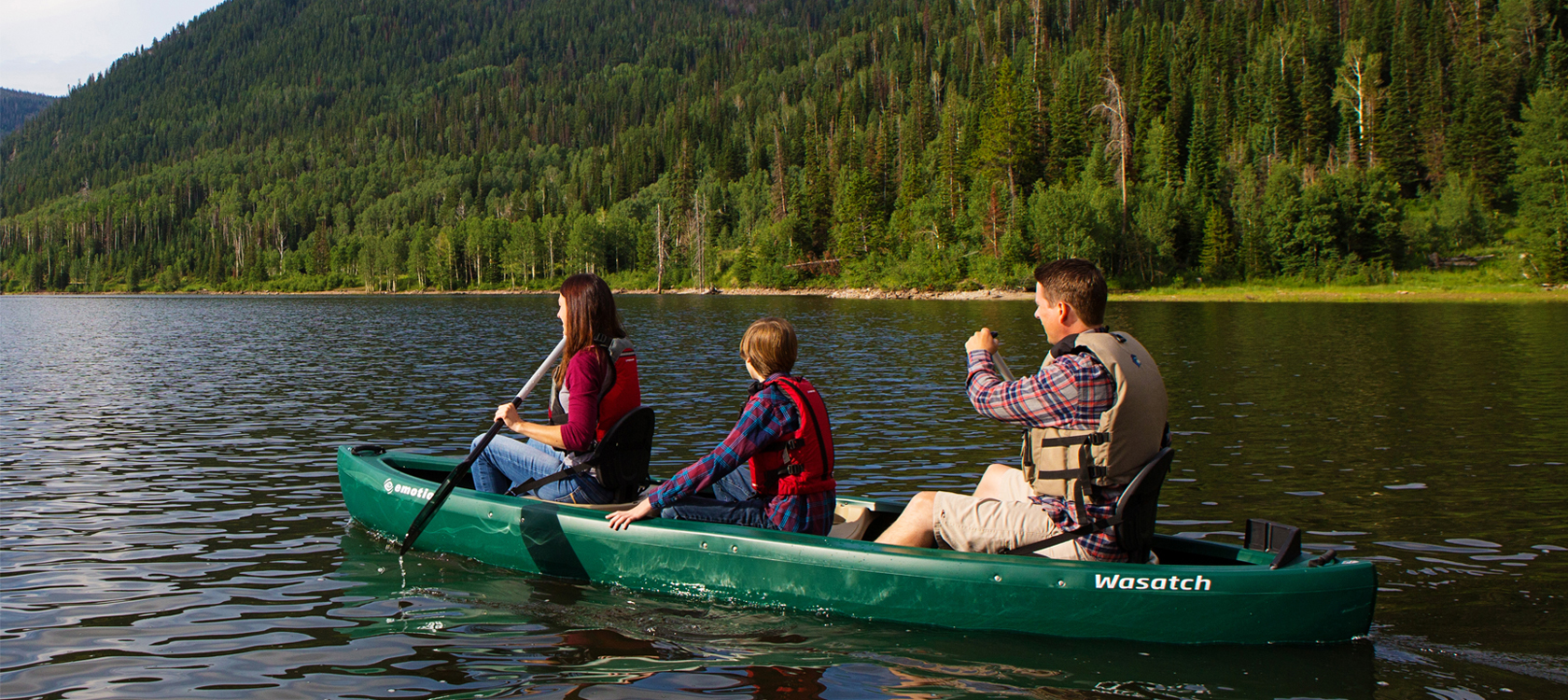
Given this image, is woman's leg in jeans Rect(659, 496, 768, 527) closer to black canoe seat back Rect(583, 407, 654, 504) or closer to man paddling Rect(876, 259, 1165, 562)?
black canoe seat back Rect(583, 407, 654, 504)

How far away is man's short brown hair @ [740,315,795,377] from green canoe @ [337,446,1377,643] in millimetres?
1272

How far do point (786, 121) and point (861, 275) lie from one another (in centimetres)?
5827

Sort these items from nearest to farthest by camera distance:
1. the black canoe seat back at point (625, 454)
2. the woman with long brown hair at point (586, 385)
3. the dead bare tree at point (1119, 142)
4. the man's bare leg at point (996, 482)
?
1. the man's bare leg at point (996, 482)
2. the woman with long brown hair at point (586, 385)
3. the black canoe seat back at point (625, 454)
4. the dead bare tree at point (1119, 142)

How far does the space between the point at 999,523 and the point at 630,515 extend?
263 centimetres

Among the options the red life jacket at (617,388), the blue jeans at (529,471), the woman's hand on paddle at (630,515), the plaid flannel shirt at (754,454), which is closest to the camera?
the plaid flannel shirt at (754,454)

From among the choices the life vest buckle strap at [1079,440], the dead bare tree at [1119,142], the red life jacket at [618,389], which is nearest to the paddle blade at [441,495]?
the red life jacket at [618,389]

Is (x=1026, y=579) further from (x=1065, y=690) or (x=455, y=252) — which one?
(x=455, y=252)

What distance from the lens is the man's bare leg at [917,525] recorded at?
712 centimetres

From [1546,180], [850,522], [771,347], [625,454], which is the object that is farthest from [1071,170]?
[771,347]

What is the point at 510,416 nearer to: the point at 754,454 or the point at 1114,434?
the point at 754,454

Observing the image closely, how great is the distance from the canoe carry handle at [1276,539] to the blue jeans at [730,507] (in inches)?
130

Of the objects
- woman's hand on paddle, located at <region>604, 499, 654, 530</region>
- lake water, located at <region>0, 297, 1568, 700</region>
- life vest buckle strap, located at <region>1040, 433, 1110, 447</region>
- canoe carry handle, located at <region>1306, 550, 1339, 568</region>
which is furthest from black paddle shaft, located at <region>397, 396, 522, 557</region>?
canoe carry handle, located at <region>1306, 550, 1339, 568</region>

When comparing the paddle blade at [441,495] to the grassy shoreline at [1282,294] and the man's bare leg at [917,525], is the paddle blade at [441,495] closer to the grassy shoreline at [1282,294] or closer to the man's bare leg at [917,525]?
the man's bare leg at [917,525]

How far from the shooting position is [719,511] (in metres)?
7.76
